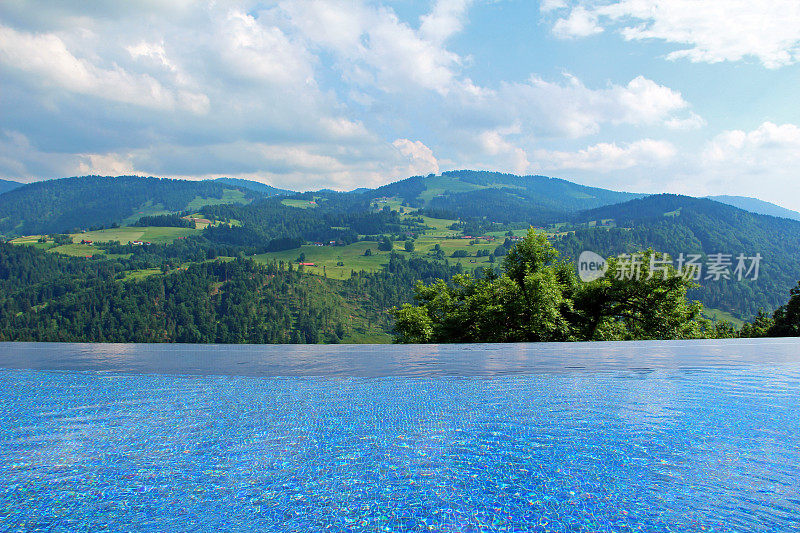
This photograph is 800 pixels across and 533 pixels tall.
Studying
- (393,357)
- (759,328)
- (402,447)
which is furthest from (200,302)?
(402,447)

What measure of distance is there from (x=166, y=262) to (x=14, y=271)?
4736 cm

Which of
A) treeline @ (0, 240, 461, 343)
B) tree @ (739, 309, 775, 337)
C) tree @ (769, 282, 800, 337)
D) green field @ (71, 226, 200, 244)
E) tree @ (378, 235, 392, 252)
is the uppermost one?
tree @ (378, 235, 392, 252)

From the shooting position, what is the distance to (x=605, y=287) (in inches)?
836

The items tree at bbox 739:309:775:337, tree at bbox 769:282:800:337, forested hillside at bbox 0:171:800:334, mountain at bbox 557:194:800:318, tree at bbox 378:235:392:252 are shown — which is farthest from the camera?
tree at bbox 378:235:392:252

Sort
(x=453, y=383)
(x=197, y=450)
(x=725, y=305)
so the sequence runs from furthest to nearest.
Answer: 1. (x=725, y=305)
2. (x=453, y=383)
3. (x=197, y=450)

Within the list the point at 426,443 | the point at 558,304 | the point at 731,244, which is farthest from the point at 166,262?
the point at 731,244

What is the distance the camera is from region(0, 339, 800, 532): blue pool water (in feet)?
12.4

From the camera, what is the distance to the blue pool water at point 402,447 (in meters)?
3.77

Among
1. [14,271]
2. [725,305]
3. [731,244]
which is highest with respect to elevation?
[731,244]

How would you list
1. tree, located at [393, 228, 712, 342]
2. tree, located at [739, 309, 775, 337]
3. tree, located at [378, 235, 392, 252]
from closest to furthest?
tree, located at [393, 228, 712, 342], tree, located at [739, 309, 775, 337], tree, located at [378, 235, 392, 252]

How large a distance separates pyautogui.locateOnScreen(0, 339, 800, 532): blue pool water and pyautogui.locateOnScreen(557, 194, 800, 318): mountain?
469 feet

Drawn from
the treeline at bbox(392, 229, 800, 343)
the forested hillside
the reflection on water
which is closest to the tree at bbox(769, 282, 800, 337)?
the treeline at bbox(392, 229, 800, 343)

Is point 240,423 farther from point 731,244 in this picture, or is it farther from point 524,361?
point 731,244

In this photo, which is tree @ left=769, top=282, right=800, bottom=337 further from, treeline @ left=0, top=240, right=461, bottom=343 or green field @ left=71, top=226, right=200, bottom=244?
green field @ left=71, top=226, right=200, bottom=244
